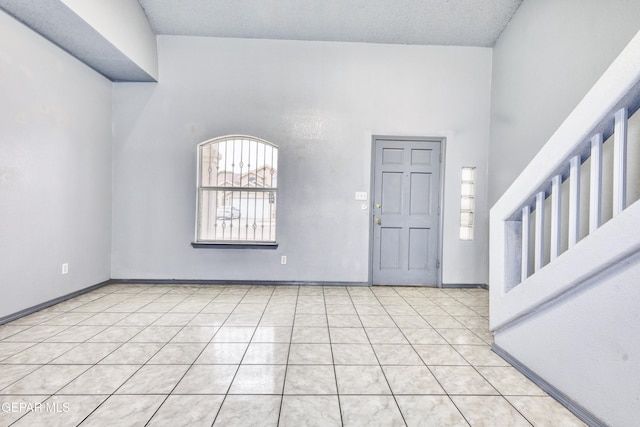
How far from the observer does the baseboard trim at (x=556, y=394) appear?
1.57m

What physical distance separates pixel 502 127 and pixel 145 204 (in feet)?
16.4

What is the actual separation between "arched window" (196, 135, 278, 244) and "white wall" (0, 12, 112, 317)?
49.6 inches

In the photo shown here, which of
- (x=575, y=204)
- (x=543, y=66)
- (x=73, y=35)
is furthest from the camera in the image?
(x=543, y=66)

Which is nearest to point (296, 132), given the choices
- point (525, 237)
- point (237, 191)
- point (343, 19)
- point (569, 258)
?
point (237, 191)

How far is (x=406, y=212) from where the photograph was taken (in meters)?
4.47

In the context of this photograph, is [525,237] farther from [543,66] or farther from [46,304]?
[46,304]

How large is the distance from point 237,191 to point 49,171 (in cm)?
204

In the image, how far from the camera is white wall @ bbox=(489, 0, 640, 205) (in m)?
2.63

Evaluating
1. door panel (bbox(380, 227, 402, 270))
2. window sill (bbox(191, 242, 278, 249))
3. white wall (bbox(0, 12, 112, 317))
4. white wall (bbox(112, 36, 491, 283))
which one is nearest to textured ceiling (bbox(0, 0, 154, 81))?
white wall (bbox(0, 12, 112, 317))

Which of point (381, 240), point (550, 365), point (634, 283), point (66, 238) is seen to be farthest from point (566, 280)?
point (66, 238)

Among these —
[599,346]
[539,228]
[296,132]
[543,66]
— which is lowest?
[599,346]

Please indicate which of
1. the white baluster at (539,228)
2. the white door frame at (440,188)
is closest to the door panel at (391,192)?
the white door frame at (440,188)

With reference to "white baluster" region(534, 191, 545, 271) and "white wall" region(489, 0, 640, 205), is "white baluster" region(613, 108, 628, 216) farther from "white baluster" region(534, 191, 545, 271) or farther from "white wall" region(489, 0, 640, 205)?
"white wall" region(489, 0, 640, 205)

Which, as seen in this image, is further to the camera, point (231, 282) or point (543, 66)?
point (231, 282)
